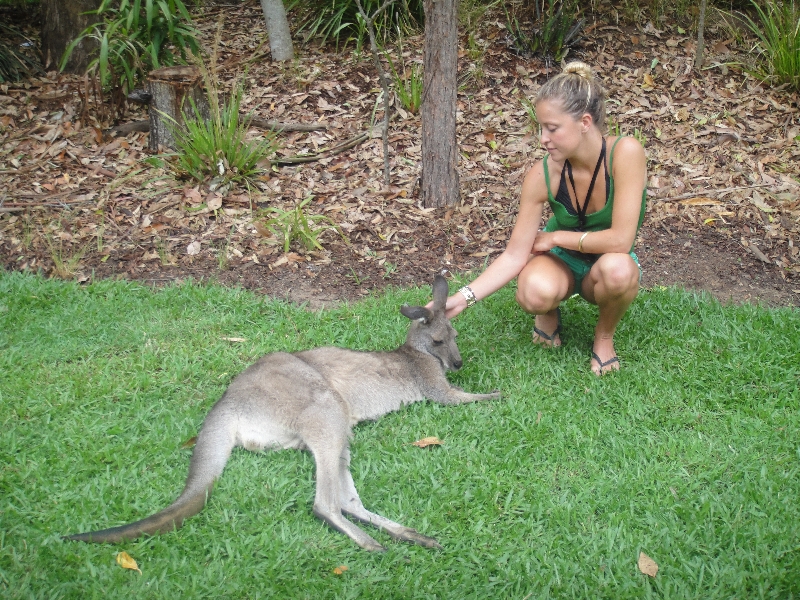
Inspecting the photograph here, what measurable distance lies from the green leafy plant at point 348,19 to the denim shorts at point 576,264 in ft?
16.6

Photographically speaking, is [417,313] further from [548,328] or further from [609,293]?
[609,293]

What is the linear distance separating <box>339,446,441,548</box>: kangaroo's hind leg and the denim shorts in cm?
199

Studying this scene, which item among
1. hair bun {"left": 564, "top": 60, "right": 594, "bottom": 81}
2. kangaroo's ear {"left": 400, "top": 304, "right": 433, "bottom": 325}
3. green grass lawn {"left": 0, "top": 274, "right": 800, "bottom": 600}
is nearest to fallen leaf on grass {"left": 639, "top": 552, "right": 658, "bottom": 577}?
green grass lawn {"left": 0, "top": 274, "right": 800, "bottom": 600}

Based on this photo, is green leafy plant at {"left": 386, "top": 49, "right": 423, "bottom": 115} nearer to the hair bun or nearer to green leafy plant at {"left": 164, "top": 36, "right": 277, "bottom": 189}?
green leafy plant at {"left": 164, "top": 36, "right": 277, "bottom": 189}

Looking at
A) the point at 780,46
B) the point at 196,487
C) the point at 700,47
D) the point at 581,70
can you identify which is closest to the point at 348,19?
the point at 700,47

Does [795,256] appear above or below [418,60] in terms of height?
below

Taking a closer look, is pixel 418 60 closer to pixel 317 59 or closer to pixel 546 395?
pixel 317 59

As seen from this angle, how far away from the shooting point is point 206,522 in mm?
3521

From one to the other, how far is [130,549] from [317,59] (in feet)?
24.3

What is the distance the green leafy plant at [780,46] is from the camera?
8.15 m

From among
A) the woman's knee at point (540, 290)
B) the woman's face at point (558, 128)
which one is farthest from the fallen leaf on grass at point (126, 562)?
the woman's face at point (558, 128)

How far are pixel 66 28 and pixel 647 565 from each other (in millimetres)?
8798

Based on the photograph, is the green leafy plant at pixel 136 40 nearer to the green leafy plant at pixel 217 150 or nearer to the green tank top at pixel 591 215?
the green leafy plant at pixel 217 150

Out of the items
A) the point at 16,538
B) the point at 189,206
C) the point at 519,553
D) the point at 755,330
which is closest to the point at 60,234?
the point at 189,206
